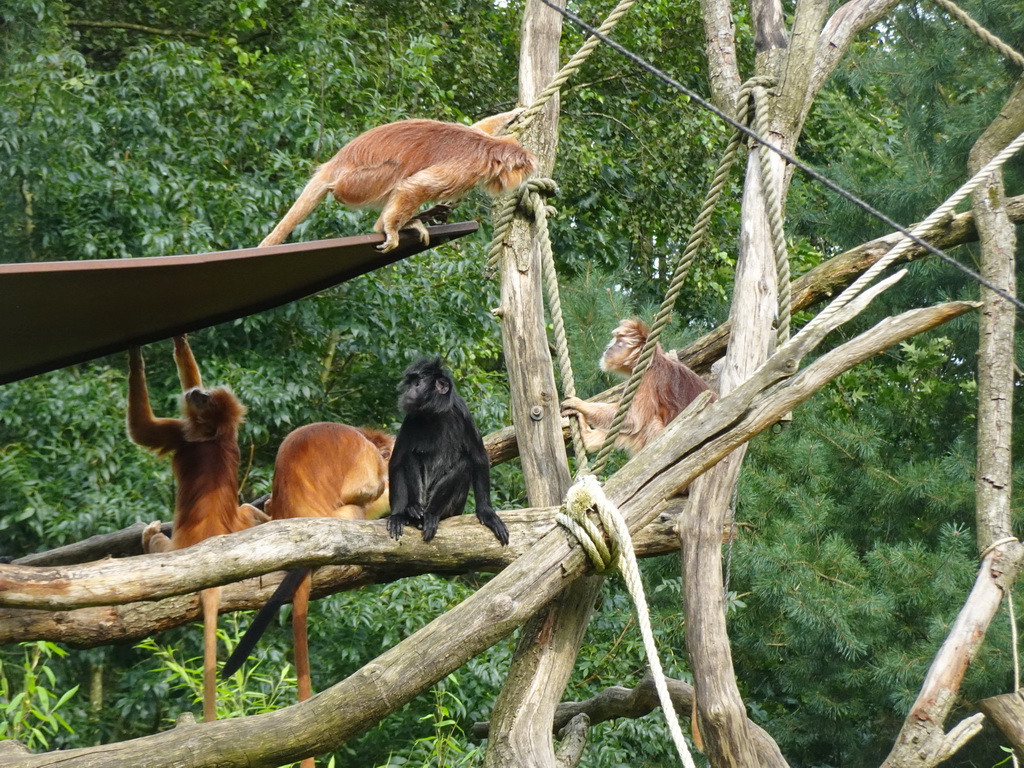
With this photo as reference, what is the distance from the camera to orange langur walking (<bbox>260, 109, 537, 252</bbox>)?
347cm

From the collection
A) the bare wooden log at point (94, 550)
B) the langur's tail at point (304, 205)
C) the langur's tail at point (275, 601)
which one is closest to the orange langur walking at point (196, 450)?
the bare wooden log at point (94, 550)

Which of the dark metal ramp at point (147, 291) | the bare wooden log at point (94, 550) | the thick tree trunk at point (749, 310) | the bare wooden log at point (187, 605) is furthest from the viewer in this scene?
the bare wooden log at point (94, 550)

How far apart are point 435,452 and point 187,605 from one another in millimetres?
897

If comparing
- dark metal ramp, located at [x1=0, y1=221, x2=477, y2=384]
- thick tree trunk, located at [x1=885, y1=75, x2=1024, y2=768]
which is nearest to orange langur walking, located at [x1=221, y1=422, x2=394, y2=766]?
dark metal ramp, located at [x1=0, y1=221, x2=477, y2=384]

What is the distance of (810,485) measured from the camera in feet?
22.2

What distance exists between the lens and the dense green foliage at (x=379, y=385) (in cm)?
529

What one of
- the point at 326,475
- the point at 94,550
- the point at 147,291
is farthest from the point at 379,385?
the point at 147,291

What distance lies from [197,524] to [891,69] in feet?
16.5

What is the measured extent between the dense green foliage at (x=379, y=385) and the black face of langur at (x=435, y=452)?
1.37m

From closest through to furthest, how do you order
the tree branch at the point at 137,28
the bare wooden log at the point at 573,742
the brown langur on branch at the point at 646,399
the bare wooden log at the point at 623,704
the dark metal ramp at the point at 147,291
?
the dark metal ramp at the point at 147,291 < the bare wooden log at the point at 573,742 < the bare wooden log at the point at 623,704 < the brown langur on branch at the point at 646,399 < the tree branch at the point at 137,28

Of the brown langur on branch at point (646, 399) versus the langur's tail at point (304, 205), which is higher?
the langur's tail at point (304, 205)

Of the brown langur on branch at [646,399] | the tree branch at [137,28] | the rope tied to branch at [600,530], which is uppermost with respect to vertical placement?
the tree branch at [137,28]

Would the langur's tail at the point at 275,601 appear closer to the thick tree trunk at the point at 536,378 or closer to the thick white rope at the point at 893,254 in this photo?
the thick tree trunk at the point at 536,378

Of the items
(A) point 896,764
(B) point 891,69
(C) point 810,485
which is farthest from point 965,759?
(B) point 891,69
